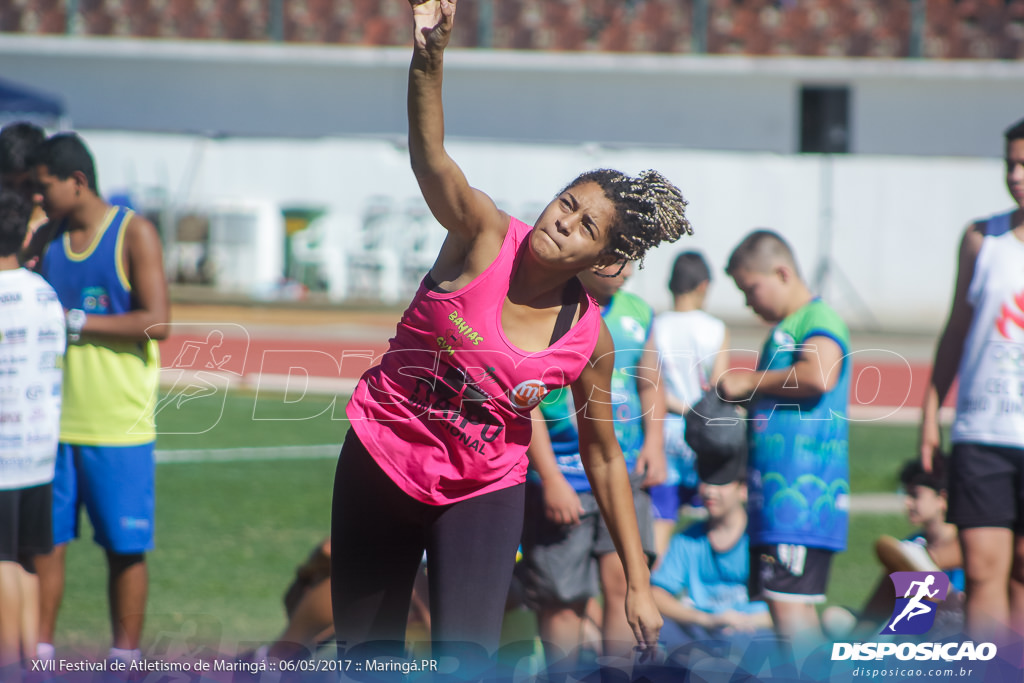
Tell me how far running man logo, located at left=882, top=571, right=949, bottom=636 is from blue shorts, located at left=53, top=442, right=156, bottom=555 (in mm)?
2949

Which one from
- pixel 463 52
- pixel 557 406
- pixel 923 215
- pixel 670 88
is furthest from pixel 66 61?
pixel 557 406

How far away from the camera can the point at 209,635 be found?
4059 mm

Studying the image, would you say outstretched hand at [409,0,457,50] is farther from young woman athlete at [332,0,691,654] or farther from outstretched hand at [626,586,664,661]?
outstretched hand at [626,586,664,661]

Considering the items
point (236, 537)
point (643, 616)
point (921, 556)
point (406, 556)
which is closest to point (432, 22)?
point (406, 556)

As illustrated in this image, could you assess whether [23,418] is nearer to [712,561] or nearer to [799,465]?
[799,465]

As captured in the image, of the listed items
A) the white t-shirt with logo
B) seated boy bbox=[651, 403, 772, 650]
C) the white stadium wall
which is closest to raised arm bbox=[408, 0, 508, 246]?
the white t-shirt with logo

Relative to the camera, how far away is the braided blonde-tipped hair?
311 cm

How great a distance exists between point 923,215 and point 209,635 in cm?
1881

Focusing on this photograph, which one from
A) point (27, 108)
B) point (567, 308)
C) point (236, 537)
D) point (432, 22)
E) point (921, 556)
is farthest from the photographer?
point (27, 108)

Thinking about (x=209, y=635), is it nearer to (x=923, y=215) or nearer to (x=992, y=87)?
(x=923, y=215)

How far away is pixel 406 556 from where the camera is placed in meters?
3.26

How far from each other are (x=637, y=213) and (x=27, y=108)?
19203 mm

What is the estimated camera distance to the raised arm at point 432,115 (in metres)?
2.79

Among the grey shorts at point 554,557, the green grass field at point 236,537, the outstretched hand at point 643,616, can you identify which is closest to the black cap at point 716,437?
the grey shorts at point 554,557
